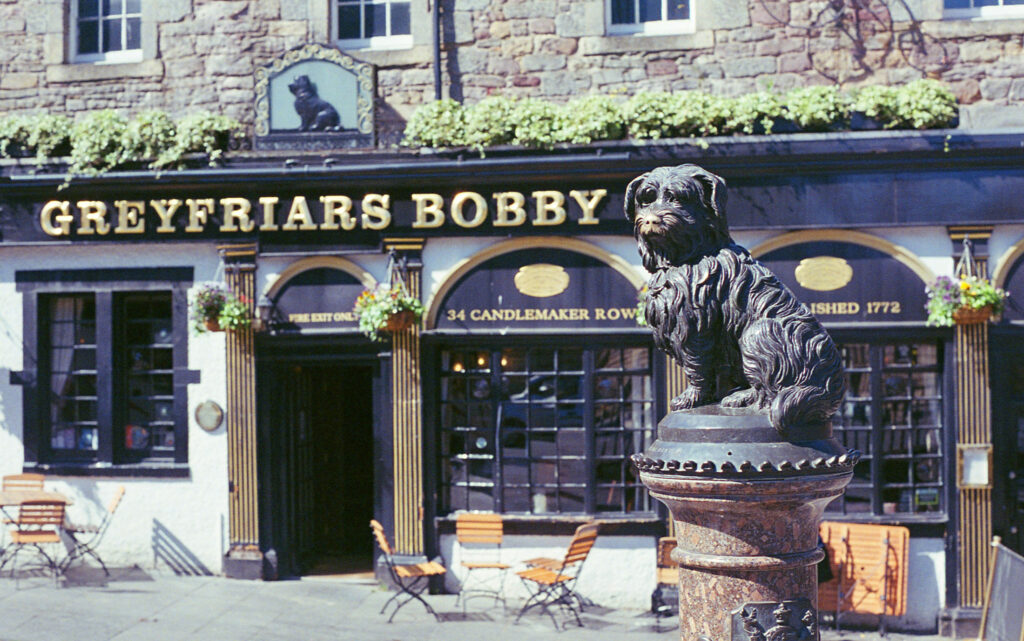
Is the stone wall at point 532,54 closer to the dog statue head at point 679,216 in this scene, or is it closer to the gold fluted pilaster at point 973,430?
the gold fluted pilaster at point 973,430

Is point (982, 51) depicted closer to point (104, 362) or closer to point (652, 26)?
point (652, 26)

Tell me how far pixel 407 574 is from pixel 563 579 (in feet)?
4.54

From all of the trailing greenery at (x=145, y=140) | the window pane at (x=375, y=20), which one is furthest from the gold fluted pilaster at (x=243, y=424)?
the window pane at (x=375, y=20)

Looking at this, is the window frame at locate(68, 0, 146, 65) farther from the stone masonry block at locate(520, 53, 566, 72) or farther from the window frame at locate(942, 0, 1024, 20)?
the window frame at locate(942, 0, 1024, 20)

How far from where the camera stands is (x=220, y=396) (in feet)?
34.9

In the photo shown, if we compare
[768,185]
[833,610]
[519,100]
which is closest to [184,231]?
[519,100]

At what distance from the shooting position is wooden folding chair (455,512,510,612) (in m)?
9.94

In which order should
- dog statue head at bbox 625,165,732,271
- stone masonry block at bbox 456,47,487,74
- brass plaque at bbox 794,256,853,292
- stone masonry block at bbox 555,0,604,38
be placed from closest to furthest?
1. dog statue head at bbox 625,165,732,271
2. brass plaque at bbox 794,256,853,292
3. stone masonry block at bbox 555,0,604,38
4. stone masonry block at bbox 456,47,487,74

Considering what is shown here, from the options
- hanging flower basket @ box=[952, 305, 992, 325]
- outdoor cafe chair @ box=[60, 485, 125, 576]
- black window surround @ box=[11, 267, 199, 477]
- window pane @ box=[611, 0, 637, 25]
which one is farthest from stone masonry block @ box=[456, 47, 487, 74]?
outdoor cafe chair @ box=[60, 485, 125, 576]

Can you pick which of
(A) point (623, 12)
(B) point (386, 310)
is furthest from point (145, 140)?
(A) point (623, 12)

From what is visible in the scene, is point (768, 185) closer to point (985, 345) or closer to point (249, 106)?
point (985, 345)

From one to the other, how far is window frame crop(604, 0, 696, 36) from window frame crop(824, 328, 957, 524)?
3.32 metres

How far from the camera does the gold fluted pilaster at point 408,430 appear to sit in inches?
401

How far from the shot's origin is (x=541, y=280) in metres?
10.1
